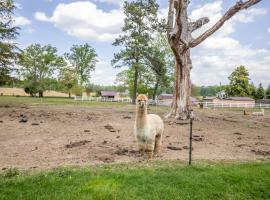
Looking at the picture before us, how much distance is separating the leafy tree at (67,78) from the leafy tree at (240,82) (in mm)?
42087

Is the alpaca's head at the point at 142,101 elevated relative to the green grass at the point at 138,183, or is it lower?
elevated

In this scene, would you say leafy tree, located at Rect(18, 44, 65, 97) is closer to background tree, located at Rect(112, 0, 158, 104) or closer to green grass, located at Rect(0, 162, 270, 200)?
background tree, located at Rect(112, 0, 158, 104)

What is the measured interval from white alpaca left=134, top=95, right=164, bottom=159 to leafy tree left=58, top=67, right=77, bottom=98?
69.7 m

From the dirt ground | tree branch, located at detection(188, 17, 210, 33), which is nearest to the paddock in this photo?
the dirt ground

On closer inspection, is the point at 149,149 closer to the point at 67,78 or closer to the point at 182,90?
the point at 182,90

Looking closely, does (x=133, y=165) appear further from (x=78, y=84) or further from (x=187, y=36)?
(x=78, y=84)

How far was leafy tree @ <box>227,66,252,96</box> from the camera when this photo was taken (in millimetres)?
77750

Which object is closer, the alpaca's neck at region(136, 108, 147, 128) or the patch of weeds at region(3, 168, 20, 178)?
the patch of weeds at region(3, 168, 20, 178)

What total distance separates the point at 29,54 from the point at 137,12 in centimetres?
4337

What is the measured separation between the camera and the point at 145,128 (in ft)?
25.0

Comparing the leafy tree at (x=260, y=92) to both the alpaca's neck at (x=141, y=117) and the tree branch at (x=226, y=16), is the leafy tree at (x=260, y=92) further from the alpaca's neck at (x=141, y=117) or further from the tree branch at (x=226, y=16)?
the alpaca's neck at (x=141, y=117)

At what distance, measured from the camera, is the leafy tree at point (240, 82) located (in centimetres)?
7775

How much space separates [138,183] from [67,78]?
7272 centimetres

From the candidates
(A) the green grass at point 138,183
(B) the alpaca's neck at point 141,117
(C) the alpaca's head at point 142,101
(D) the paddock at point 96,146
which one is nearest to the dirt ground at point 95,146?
(D) the paddock at point 96,146
